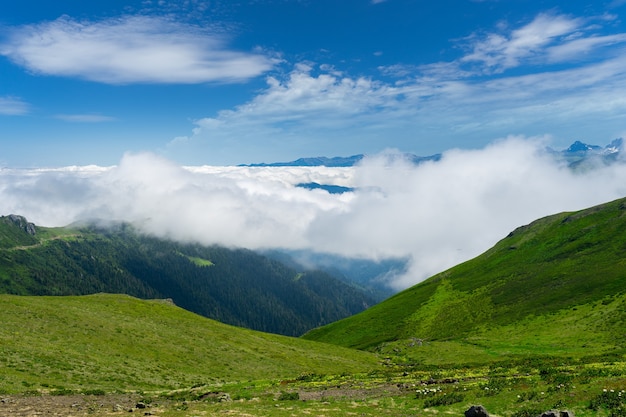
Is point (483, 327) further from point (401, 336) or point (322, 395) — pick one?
point (322, 395)

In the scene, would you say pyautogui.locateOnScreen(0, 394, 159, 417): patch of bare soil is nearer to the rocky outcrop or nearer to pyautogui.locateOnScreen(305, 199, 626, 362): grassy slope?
the rocky outcrop

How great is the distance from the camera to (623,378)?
93.8 feet

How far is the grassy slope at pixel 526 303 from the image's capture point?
3386 inches

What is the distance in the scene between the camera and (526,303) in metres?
120

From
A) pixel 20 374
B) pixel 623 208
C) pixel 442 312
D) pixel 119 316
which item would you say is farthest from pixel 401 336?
pixel 623 208

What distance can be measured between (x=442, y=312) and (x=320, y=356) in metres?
73.8

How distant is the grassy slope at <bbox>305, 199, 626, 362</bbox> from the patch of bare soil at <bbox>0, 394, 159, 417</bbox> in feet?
212

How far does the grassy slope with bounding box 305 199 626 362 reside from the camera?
8600 centimetres

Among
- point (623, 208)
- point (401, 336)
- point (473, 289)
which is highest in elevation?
point (623, 208)

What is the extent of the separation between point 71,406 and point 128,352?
2640cm

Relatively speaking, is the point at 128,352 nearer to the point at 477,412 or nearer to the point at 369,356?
the point at 477,412

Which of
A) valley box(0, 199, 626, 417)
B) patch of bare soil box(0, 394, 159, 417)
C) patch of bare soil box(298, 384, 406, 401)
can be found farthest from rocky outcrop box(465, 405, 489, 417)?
patch of bare soil box(0, 394, 159, 417)

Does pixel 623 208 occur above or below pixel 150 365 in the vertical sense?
above

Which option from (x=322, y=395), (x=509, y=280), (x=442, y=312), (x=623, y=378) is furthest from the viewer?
(x=509, y=280)
